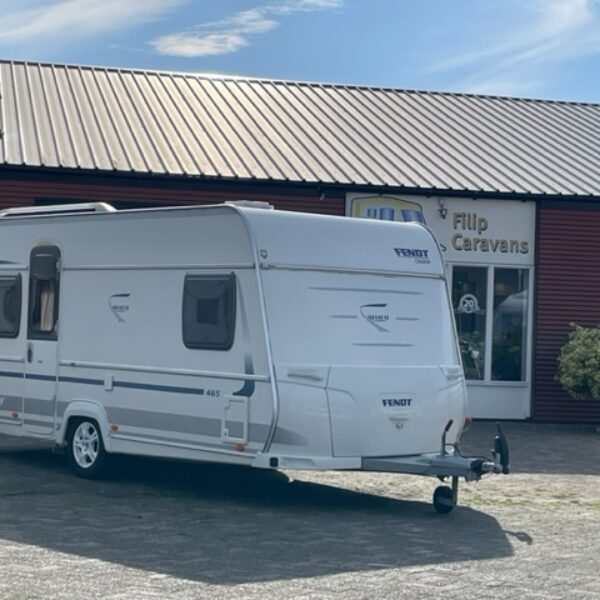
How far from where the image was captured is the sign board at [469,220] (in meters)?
20.4

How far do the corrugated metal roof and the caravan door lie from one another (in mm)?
5724

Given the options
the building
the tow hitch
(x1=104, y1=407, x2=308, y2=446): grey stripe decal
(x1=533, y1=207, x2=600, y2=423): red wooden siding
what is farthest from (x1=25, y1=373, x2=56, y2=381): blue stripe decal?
(x1=533, y1=207, x2=600, y2=423): red wooden siding

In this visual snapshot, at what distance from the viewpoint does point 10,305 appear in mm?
13805

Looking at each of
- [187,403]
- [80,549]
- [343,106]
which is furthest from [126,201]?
[80,549]

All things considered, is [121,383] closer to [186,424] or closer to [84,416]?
[84,416]

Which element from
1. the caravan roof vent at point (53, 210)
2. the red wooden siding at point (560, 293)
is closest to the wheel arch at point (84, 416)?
the caravan roof vent at point (53, 210)

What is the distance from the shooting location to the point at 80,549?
364 inches

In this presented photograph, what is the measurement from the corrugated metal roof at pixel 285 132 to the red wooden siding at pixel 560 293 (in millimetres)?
586

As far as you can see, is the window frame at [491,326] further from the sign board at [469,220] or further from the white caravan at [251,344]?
the white caravan at [251,344]

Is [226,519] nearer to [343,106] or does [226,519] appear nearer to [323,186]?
[323,186]

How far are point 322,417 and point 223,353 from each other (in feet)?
3.71

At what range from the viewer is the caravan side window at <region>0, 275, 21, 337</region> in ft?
45.0

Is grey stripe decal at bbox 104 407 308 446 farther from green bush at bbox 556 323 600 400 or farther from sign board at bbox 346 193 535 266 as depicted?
green bush at bbox 556 323 600 400

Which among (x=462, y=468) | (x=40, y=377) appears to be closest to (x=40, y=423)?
(x=40, y=377)
